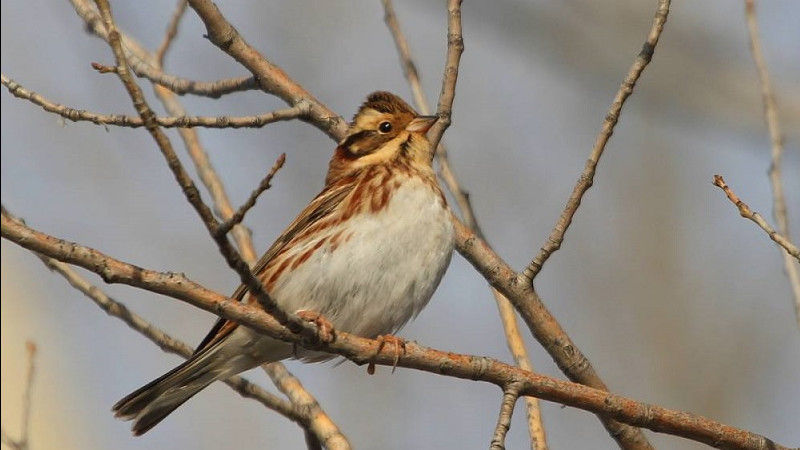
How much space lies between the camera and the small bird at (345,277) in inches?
244

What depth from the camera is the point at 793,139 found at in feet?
30.4

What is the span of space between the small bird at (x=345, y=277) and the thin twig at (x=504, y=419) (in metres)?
1.39

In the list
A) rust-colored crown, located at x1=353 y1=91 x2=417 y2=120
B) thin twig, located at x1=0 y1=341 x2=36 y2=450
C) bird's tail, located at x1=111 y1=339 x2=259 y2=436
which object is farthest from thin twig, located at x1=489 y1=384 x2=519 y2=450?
rust-colored crown, located at x1=353 y1=91 x2=417 y2=120

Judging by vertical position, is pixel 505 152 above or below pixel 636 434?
above

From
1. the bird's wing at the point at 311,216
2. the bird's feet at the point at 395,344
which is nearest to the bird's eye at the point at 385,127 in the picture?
the bird's wing at the point at 311,216

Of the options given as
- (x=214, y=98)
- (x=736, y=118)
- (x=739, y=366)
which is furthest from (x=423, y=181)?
(x=739, y=366)

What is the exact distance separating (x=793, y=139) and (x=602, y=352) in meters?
3.44

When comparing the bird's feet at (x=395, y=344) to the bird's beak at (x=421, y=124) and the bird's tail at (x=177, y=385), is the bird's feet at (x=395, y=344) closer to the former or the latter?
the bird's tail at (x=177, y=385)

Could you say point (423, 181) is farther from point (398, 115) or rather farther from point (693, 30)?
point (693, 30)

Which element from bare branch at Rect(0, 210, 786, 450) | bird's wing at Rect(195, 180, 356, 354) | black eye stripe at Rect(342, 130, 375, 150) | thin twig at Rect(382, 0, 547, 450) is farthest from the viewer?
black eye stripe at Rect(342, 130, 375, 150)

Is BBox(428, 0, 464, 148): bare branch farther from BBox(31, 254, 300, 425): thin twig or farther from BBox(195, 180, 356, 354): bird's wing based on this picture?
BBox(31, 254, 300, 425): thin twig

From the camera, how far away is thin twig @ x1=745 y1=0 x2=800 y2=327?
6.05 metres

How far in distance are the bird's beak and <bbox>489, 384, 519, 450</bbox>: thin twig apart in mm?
2196

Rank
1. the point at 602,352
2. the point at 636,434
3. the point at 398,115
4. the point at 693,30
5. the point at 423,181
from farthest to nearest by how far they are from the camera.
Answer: the point at 602,352 → the point at 693,30 → the point at 398,115 → the point at 423,181 → the point at 636,434
